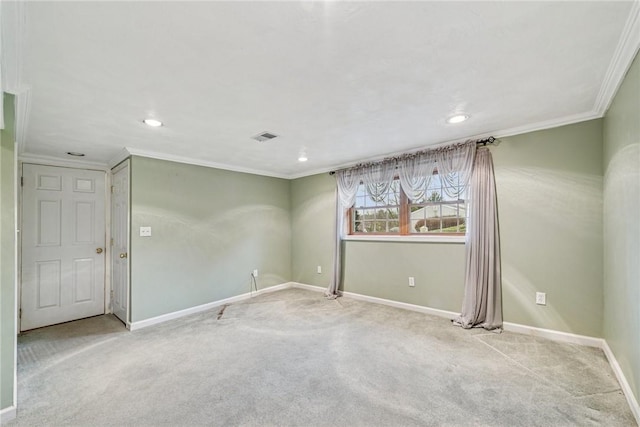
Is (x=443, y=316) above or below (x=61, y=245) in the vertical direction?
below

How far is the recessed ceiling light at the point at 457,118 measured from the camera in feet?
8.67

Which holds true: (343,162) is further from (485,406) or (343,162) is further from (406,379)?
(485,406)

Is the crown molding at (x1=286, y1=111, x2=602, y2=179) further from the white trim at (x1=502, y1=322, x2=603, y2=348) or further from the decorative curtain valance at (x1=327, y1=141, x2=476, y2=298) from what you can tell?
the white trim at (x1=502, y1=322, x2=603, y2=348)

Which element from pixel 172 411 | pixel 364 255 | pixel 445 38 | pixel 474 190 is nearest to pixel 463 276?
pixel 474 190

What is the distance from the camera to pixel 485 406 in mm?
1902

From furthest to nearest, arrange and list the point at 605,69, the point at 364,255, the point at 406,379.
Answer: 1. the point at 364,255
2. the point at 406,379
3. the point at 605,69

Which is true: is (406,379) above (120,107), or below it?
below

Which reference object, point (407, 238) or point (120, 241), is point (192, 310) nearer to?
point (120, 241)

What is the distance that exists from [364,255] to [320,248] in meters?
0.91

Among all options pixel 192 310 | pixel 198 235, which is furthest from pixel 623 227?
pixel 192 310

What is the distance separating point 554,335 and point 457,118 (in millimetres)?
2381

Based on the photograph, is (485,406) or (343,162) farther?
(343,162)

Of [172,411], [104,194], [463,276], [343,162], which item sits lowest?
[172,411]

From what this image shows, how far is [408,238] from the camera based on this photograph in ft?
12.9
